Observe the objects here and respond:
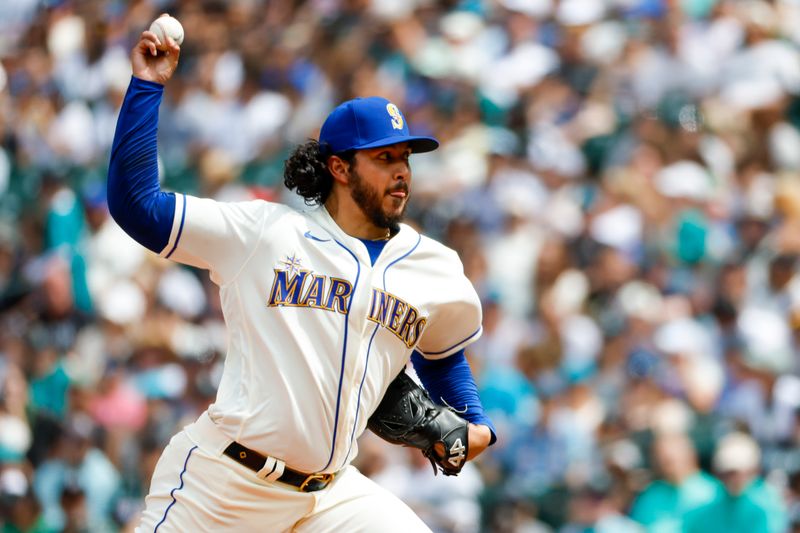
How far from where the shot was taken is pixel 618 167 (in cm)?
902

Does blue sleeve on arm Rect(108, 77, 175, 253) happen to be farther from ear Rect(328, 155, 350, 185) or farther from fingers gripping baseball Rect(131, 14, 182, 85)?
ear Rect(328, 155, 350, 185)

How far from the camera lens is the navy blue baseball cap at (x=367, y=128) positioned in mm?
4145

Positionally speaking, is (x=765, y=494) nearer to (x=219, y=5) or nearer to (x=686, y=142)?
(x=686, y=142)

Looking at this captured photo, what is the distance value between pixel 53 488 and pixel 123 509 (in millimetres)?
478

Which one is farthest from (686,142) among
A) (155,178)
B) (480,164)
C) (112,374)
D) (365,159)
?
(155,178)

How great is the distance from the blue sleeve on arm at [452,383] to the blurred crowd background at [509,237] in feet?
8.30

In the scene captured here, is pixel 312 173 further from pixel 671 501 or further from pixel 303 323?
pixel 671 501

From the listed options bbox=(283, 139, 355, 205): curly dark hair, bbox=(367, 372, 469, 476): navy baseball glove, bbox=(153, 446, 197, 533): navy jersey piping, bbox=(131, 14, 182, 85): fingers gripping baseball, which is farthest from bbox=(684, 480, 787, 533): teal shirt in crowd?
bbox=(131, 14, 182, 85): fingers gripping baseball

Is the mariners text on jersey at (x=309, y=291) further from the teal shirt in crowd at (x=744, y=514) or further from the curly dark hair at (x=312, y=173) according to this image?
the teal shirt in crowd at (x=744, y=514)

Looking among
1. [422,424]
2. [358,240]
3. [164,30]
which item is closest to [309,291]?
[358,240]

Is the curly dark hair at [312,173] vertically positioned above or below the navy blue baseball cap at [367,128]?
below

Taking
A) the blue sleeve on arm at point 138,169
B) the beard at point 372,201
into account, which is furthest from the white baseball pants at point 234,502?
the beard at point 372,201

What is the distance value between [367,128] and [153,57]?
71 cm

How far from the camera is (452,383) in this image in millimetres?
4465
